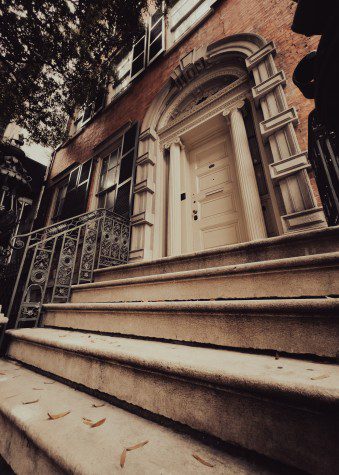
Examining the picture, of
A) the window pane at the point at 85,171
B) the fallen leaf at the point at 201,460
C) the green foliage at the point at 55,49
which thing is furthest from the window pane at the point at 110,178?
the fallen leaf at the point at 201,460

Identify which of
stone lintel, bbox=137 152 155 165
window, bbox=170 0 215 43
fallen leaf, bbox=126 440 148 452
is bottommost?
fallen leaf, bbox=126 440 148 452

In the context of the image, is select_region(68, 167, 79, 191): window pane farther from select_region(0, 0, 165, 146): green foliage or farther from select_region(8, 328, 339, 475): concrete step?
select_region(8, 328, 339, 475): concrete step

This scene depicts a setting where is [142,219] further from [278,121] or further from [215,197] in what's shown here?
[278,121]

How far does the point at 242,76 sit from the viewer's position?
4.13m

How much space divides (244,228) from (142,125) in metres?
3.85

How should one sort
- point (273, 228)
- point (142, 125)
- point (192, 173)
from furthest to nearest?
point (142, 125)
point (192, 173)
point (273, 228)

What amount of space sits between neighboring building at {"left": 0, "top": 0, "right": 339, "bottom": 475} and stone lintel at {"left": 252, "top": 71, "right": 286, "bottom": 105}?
0.02 m

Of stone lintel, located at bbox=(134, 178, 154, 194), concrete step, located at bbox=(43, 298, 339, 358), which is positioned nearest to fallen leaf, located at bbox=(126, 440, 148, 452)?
concrete step, located at bbox=(43, 298, 339, 358)

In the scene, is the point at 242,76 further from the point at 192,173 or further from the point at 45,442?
the point at 45,442

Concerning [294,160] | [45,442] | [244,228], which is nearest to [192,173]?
[244,228]

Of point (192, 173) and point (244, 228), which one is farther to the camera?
point (192, 173)

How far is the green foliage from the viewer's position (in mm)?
5559

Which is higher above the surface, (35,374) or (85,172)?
(85,172)

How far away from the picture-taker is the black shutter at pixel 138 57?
6.62 meters
